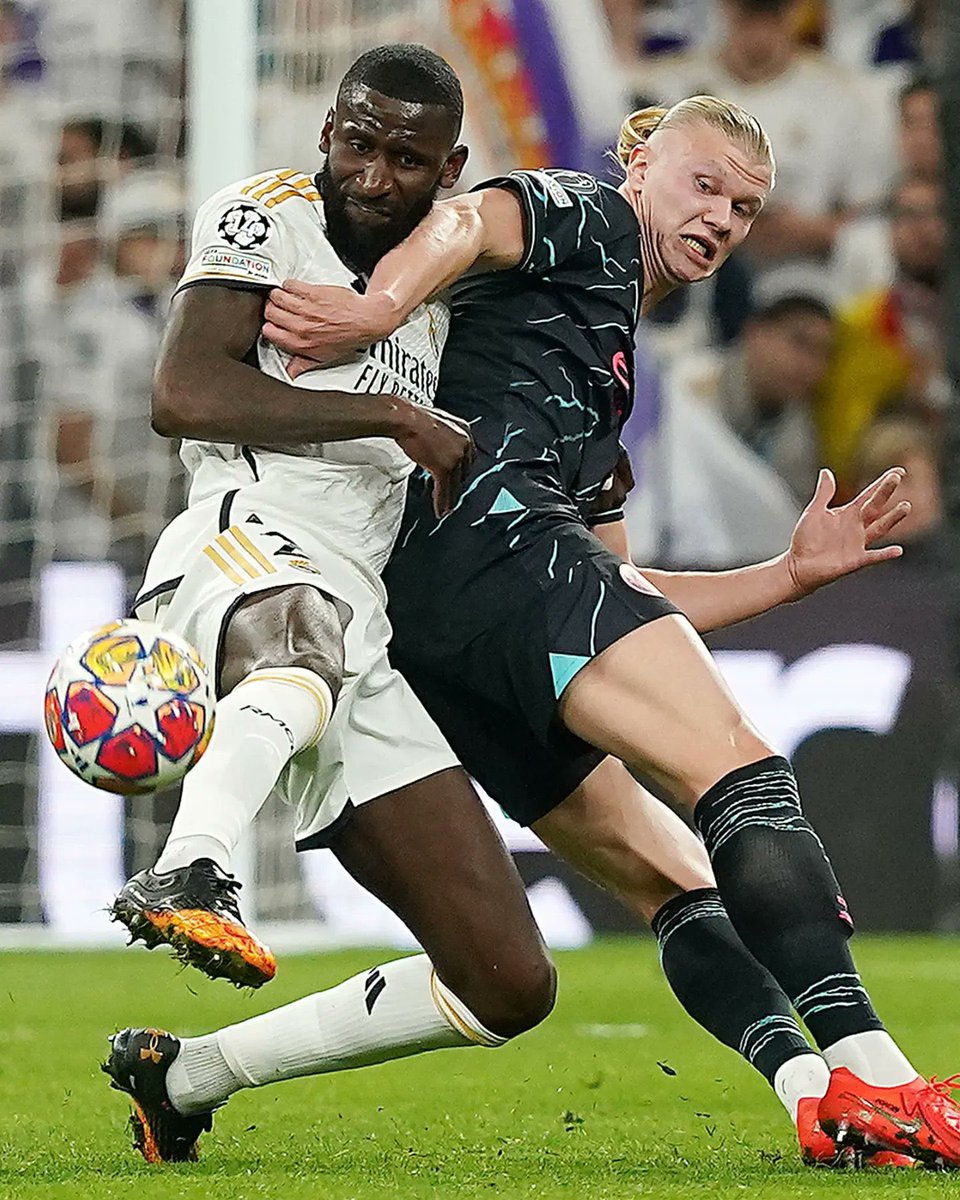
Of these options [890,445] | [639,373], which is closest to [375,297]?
[639,373]

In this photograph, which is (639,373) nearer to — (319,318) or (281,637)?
(319,318)

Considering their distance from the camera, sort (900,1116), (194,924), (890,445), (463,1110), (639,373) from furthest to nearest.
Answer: (890,445)
(639,373)
(463,1110)
(900,1116)
(194,924)

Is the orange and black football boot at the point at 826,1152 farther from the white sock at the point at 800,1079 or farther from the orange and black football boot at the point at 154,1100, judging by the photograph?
the orange and black football boot at the point at 154,1100

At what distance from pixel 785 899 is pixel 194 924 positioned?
1.01 meters

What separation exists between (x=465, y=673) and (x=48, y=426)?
680 centimetres

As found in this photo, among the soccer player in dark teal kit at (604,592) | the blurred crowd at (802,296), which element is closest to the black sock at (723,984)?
the soccer player in dark teal kit at (604,592)

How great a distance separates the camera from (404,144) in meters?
3.50

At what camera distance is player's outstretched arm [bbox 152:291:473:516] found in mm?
3381

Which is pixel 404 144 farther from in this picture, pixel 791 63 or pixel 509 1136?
pixel 791 63

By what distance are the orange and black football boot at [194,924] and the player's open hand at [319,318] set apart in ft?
3.20

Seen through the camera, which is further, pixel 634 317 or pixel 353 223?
pixel 634 317

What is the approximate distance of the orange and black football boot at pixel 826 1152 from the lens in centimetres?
344

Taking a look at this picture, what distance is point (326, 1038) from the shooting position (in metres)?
3.90

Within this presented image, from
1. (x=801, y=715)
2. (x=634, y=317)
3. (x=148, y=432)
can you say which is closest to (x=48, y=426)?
(x=148, y=432)
